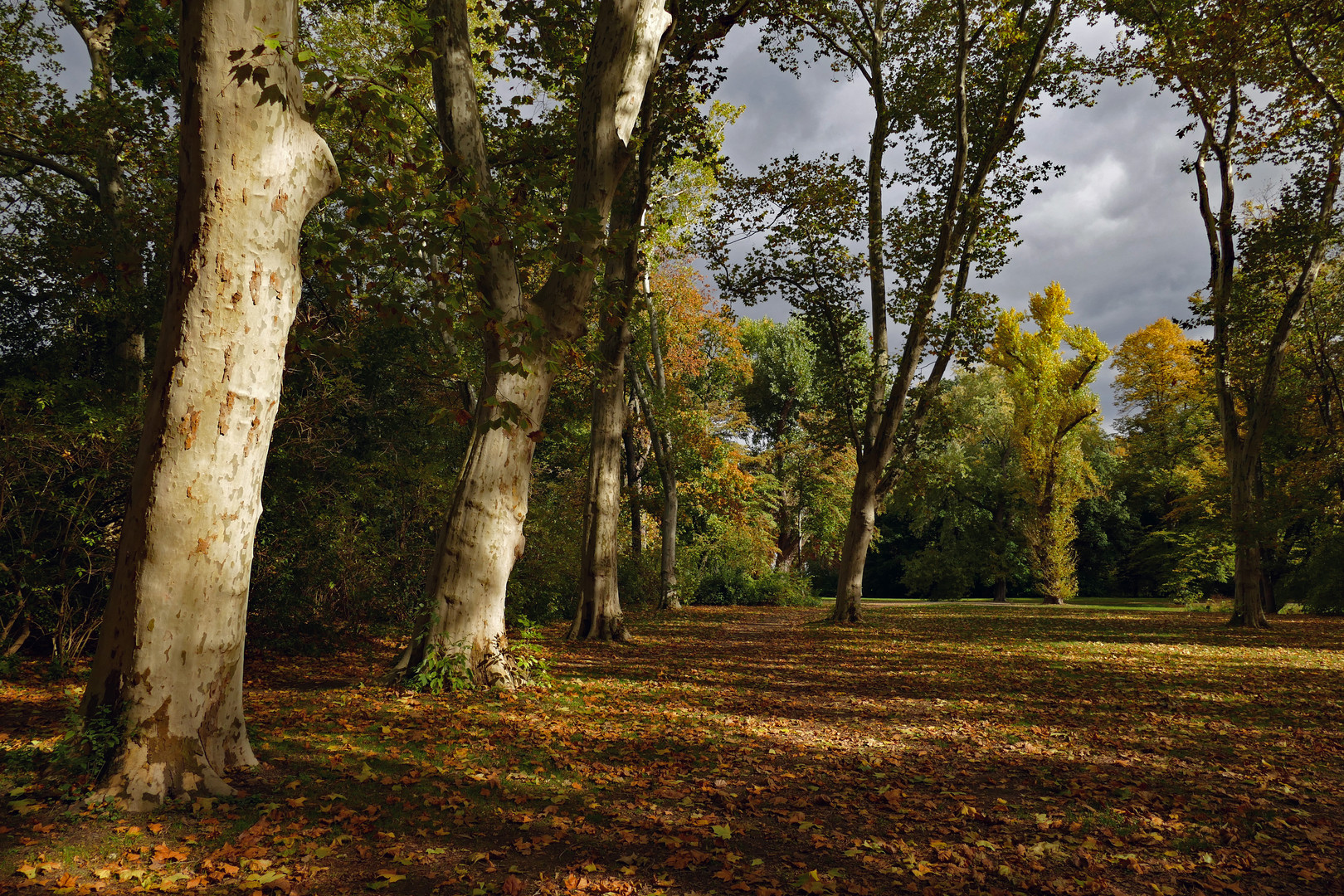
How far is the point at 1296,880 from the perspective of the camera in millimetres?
3312

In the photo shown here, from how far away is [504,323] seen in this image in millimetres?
6406

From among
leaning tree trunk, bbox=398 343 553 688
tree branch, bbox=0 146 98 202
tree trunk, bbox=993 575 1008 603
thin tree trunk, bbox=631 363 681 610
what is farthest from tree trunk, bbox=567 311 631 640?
tree trunk, bbox=993 575 1008 603

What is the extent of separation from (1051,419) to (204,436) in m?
28.8

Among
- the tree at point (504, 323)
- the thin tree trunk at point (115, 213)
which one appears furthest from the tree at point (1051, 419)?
the thin tree trunk at point (115, 213)

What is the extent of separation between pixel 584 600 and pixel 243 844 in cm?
838

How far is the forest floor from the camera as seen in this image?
3.23 meters

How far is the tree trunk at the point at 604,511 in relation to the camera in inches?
455

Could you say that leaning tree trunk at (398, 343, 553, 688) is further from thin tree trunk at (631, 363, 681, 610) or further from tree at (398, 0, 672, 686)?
thin tree trunk at (631, 363, 681, 610)

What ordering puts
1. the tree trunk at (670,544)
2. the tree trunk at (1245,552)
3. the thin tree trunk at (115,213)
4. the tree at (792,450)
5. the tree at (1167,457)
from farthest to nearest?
the tree at (792,450) → the tree at (1167,457) → the tree trunk at (670,544) → the tree trunk at (1245,552) → the thin tree trunk at (115,213)

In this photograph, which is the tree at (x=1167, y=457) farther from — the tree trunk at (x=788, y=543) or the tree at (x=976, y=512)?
the tree trunk at (x=788, y=543)

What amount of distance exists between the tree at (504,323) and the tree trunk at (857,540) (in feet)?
34.4

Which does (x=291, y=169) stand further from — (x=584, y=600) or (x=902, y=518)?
(x=902, y=518)

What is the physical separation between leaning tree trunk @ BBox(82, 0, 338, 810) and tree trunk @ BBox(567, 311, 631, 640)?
25.2ft

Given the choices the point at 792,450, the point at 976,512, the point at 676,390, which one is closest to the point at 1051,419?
the point at 976,512
